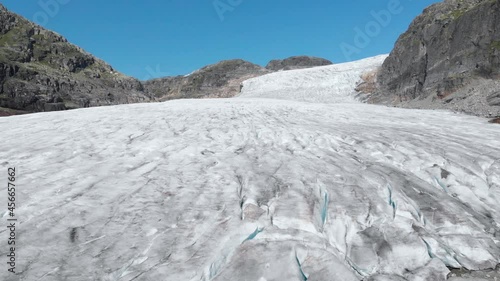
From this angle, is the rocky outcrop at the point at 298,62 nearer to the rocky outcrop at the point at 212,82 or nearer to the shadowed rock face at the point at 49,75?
the rocky outcrop at the point at 212,82

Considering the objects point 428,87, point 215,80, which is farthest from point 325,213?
point 215,80

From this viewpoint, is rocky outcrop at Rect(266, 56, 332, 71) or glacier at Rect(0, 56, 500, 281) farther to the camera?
rocky outcrop at Rect(266, 56, 332, 71)

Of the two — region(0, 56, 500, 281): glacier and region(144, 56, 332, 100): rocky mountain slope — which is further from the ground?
region(144, 56, 332, 100): rocky mountain slope

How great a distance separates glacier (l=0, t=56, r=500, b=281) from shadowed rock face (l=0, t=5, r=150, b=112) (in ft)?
105

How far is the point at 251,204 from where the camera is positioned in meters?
5.42

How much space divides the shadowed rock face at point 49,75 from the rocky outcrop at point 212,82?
642 cm

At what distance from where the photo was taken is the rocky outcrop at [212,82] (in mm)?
51469

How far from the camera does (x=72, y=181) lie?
19.8ft

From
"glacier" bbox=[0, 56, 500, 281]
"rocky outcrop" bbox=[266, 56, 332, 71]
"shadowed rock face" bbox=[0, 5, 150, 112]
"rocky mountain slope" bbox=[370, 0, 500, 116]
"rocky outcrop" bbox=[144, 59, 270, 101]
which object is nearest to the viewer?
"glacier" bbox=[0, 56, 500, 281]

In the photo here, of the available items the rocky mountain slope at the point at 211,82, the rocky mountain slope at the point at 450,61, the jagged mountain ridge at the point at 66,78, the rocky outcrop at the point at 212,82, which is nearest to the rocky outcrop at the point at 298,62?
the rocky mountain slope at the point at 211,82

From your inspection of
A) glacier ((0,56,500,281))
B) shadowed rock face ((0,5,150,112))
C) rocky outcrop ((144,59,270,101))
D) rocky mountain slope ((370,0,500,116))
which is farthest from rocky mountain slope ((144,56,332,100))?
glacier ((0,56,500,281))

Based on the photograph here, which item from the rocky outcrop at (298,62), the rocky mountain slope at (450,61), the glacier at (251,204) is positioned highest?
the rocky outcrop at (298,62)

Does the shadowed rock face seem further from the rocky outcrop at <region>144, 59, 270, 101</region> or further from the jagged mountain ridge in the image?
the rocky outcrop at <region>144, 59, 270, 101</region>

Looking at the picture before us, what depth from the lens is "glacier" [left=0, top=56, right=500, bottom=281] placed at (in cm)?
424
